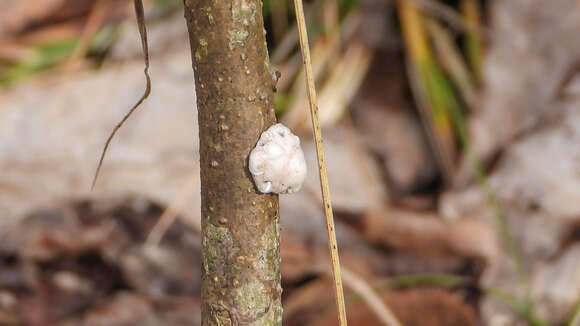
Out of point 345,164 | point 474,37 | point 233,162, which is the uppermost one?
point 474,37

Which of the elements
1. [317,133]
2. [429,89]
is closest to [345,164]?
[429,89]

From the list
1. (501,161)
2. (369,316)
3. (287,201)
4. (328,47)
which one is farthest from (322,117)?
(369,316)

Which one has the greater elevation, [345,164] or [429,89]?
[429,89]

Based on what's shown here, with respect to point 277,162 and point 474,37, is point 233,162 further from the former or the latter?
point 474,37

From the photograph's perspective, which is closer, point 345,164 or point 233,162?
point 233,162

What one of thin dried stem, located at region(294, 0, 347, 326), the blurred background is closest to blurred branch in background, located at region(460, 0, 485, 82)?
the blurred background

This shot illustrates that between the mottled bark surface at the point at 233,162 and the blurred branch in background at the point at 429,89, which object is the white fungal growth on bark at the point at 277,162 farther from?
the blurred branch in background at the point at 429,89

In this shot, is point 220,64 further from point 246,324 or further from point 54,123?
point 54,123
